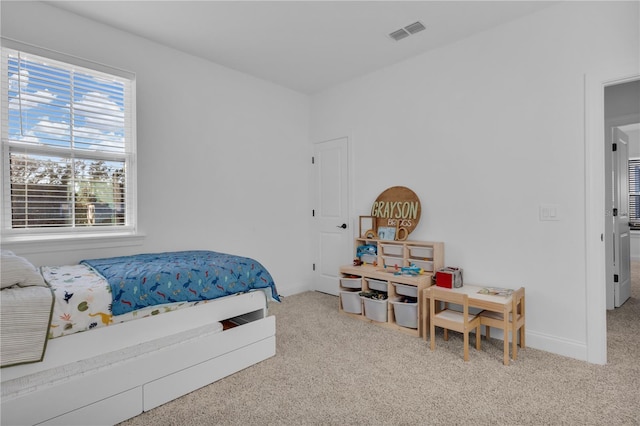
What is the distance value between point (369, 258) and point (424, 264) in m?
0.62

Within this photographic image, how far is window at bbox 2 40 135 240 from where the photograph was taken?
243cm

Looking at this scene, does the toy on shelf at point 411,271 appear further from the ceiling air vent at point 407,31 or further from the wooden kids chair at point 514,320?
the ceiling air vent at point 407,31

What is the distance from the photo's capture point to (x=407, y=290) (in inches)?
120

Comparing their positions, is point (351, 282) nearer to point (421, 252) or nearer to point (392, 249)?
point (392, 249)

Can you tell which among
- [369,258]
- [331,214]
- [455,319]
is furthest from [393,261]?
[331,214]

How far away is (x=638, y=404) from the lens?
187cm

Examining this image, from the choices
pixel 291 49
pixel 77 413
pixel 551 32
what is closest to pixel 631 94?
pixel 551 32

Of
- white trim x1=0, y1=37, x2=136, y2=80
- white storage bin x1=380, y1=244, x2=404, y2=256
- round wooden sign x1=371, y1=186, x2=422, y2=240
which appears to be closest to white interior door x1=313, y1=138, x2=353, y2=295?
round wooden sign x1=371, y1=186, x2=422, y2=240

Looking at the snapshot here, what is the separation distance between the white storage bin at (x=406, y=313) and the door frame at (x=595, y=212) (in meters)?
1.24

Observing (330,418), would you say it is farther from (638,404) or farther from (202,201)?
(202,201)

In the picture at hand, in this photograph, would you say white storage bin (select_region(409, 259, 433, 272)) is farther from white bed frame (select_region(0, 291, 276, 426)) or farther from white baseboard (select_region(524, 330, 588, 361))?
white bed frame (select_region(0, 291, 276, 426))

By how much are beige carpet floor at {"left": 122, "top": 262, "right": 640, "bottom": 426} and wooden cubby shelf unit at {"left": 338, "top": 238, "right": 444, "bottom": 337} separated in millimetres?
310

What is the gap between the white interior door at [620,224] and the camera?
3.66 metres

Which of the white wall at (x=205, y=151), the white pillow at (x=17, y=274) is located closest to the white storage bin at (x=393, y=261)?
the white wall at (x=205, y=151)
